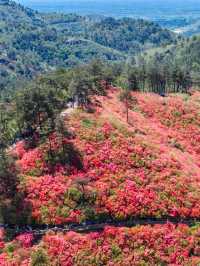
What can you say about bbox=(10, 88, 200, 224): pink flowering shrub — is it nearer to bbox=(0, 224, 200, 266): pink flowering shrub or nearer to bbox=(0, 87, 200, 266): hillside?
bbox=(0, 87, 200, 266): hillside

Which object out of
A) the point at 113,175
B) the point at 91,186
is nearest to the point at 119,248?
the point at 91,186

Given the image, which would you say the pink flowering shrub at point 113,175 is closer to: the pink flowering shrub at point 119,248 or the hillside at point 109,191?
the hillside at point 109,191

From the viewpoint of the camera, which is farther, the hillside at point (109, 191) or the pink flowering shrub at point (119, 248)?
the hillside at point (109, 191)

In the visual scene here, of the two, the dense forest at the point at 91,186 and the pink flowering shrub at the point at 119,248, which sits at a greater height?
the dense forest at the point at 91,186

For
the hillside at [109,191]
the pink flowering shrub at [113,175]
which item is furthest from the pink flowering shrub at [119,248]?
the pink flowering shrub at [113,175]

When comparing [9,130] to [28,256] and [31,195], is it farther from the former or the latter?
[28,256]

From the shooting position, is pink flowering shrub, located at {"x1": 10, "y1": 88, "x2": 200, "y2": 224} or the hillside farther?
pink flowering shrub, located at {"x1": 10, "y1": 88, "x2": 200, "y2": 224}

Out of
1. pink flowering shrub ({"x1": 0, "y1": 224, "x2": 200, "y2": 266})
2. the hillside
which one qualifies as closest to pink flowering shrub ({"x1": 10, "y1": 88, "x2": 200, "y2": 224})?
the hillside

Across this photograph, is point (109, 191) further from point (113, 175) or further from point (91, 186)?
point (113, 175)

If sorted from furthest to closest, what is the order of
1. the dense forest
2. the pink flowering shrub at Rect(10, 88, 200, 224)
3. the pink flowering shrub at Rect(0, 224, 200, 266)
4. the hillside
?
the pink flowering shrub at Rect(10, 88, 200, 224)
the dense forest
the hillside
the pink flowering shrub at Rect(0, 224, 200, 266)
